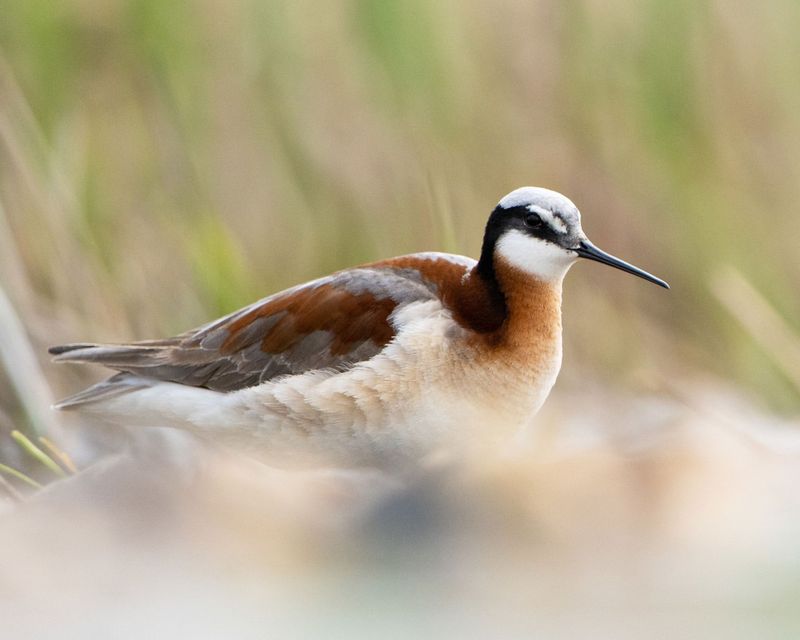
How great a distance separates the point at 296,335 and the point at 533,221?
47cm

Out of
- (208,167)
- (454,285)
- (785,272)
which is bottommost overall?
(785,272)

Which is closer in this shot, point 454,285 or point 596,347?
point 454,285

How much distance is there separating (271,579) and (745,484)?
27 centimetres

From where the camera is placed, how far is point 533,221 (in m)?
1.92

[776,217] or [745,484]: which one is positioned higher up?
[745,484]

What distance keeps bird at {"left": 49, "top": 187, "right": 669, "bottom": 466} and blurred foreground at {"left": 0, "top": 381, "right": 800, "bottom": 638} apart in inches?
42.6

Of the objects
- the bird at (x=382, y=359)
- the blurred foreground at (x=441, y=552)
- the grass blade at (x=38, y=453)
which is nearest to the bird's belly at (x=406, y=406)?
the bird at (x=382, y=359)

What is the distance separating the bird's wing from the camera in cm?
195

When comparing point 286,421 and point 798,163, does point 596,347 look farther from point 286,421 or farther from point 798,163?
point 286,421

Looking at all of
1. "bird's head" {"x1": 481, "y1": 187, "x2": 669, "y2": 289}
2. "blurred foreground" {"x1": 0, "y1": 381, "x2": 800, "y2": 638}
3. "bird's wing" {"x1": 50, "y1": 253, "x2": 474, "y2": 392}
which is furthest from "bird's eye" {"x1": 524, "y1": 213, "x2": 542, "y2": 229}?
"blurred foreground" {"x1": 0, "y1": 381, "x2": 800, "y2": 638}

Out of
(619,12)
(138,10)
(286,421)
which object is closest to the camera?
(286,421)

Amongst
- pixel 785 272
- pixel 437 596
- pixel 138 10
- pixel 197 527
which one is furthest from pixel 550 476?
pixel 785 272

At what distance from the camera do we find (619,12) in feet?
8.62

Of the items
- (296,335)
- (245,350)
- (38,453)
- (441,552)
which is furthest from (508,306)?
(441,552)
